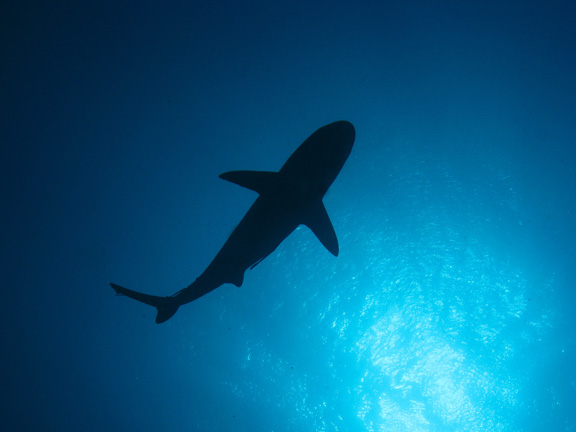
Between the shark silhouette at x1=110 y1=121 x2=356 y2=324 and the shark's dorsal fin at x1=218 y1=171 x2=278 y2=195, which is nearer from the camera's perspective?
the shark silhouette at x1=110 y1=121 x2=356 y2=324

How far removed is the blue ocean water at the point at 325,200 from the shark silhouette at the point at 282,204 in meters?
3.77

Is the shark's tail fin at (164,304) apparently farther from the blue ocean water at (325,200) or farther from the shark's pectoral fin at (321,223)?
the blue ocean water at (325,200)

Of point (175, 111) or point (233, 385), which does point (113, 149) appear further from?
point (233, 385)

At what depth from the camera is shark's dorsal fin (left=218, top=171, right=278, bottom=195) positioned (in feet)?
17.6

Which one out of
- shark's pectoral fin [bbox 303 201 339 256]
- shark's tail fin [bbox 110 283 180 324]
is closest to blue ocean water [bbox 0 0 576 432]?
shark's pectoral fin [bbox 303 201 339 256]

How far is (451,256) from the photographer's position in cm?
1091

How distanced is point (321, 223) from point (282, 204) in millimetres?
700

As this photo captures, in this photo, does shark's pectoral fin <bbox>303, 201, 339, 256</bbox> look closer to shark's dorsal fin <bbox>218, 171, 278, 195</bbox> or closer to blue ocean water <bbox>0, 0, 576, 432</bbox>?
shark's dorsal fin <bbox>218, 171, 278, 195</bbox>

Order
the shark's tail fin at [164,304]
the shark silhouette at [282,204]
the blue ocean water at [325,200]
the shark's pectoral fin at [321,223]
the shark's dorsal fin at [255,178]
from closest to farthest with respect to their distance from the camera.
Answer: the shark silhouette at [282,204], the shark's dorsal fin at [255,178], the shark's pectoral fin at [321,223], the shark's tail fin at [164,304], the blue ocean water at [325,200]

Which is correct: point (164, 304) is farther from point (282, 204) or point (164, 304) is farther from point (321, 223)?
point (321, 223)

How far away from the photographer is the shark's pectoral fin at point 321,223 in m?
5.67

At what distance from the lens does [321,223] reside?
5.77 meters

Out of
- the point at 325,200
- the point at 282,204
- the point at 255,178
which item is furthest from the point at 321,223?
the point at 325,200

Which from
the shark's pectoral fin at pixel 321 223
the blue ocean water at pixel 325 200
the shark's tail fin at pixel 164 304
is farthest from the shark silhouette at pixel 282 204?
the blue ocean water at pixel 325 200
